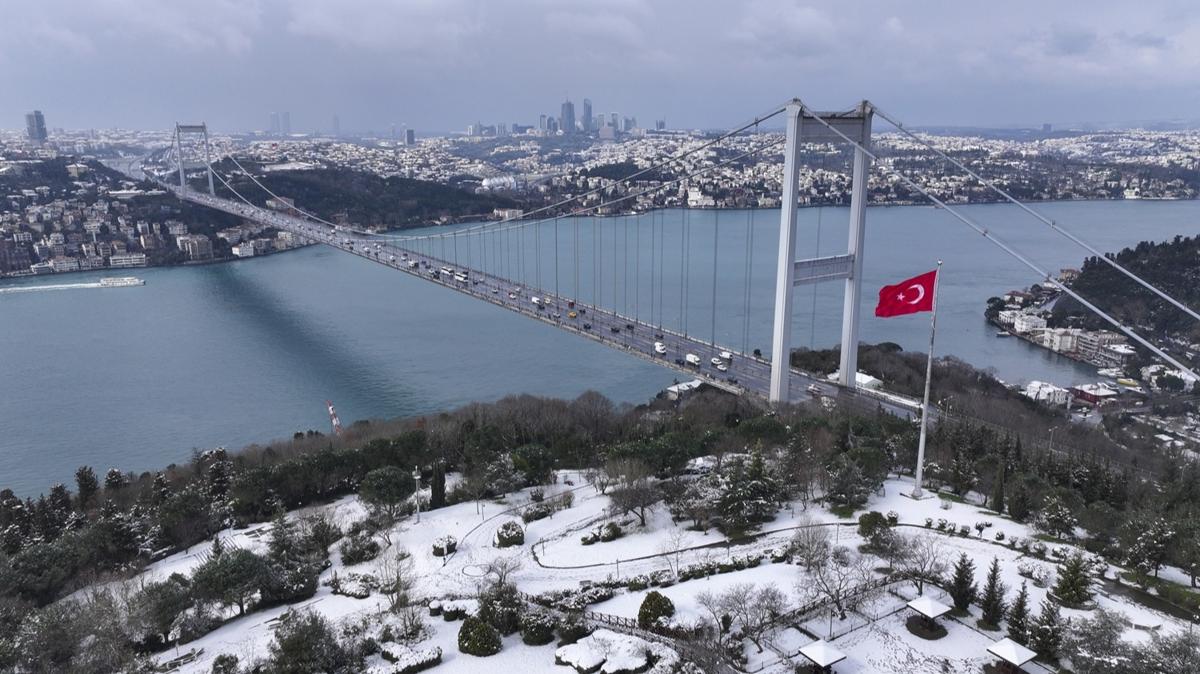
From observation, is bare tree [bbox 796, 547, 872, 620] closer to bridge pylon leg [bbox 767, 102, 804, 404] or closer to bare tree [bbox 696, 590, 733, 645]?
bare tree [bbox 696, 590, 733, 645]

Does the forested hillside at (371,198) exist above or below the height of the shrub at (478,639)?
above

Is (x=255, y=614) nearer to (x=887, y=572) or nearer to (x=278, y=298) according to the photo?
(x=887, y=572)

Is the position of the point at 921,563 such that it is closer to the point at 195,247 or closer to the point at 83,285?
the point at 83,285

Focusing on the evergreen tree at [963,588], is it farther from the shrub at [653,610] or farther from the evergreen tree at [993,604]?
the shrub at [653,610]

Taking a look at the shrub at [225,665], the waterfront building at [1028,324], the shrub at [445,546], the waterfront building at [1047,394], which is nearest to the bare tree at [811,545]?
the shrub at [445,546]

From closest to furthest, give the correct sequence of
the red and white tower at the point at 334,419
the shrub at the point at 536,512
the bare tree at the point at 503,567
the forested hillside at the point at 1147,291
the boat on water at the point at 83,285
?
the bare tree at the point at 503,567 < the shrub at the point at 536,512 < the red and white tower at the point at 334,419 < the forested hillside at the point at 1147,291 < the boat on water at the point at 83,285

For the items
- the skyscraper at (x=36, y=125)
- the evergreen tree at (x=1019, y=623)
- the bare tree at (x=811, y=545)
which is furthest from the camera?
the skyscraper at (x=36, y=125)

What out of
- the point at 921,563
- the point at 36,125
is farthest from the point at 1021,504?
the point at 36,125
